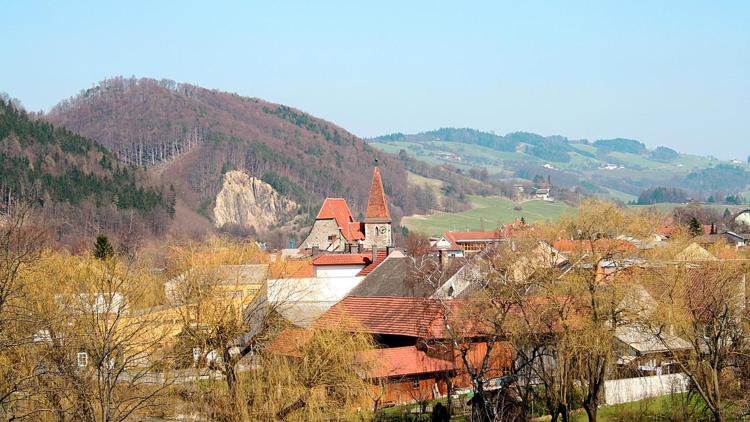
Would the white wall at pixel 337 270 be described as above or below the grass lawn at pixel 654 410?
above

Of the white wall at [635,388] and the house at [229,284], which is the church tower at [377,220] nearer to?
the house at [229,284]

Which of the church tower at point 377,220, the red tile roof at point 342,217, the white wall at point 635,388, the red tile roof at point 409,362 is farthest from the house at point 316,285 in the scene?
the red tile roof at point 342,217

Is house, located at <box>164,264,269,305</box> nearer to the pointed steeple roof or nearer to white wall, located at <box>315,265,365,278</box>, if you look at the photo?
white wall, located at <box>315,265,365,278</box>

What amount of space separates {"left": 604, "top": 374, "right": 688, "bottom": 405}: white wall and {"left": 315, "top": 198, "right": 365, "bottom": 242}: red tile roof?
285 ft

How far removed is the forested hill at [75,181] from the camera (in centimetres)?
13488

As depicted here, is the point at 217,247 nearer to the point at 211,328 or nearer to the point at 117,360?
the point at 211,328

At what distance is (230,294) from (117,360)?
651 centimetres

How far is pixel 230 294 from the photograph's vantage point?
36156 mm

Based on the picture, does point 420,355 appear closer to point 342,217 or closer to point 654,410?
point 654,410

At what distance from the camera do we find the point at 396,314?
4781cm

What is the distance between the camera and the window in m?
31.1

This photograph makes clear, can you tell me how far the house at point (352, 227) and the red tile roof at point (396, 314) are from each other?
57289 mm

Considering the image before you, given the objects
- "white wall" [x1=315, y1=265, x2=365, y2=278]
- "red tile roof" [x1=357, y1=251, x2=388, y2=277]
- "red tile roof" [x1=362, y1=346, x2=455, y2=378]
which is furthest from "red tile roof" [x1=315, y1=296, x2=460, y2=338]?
"white wall" [x1=315, y1=265, x2=365, y2=278]

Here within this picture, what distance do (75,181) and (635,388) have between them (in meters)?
123
